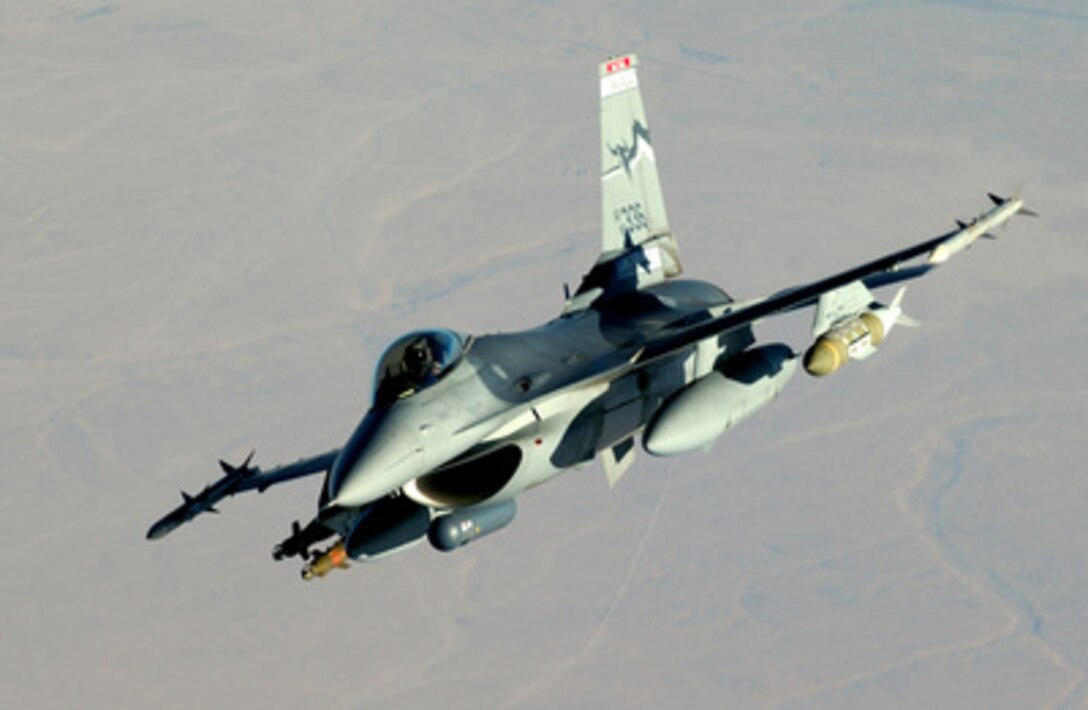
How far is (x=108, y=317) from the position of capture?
570 ft

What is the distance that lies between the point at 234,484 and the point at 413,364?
5.47m

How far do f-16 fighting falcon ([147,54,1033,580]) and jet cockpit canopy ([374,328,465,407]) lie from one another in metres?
0.02

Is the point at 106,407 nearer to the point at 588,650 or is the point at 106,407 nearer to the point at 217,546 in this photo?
the point at 217,546

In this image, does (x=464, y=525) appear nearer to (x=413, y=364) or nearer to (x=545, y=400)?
(x=545, y=400)

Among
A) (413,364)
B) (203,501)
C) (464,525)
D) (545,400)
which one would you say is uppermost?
(413,364)

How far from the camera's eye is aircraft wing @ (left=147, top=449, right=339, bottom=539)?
99.5 feet

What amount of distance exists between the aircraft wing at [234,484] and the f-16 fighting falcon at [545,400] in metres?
0.04

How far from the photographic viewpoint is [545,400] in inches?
1115

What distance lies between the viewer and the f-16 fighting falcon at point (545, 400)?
2711 centimetres

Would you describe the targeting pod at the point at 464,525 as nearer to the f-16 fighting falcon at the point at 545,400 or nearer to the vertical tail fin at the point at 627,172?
the f-16 fighting falcon at the point at 545,400

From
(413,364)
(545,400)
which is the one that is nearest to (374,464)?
(413,364)

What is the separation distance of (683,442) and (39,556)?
12343cm

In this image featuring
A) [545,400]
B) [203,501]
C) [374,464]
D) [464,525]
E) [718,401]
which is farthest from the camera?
[203,501]

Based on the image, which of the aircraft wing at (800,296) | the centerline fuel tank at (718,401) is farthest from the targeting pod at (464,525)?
the aircraft wing at (800,296)
